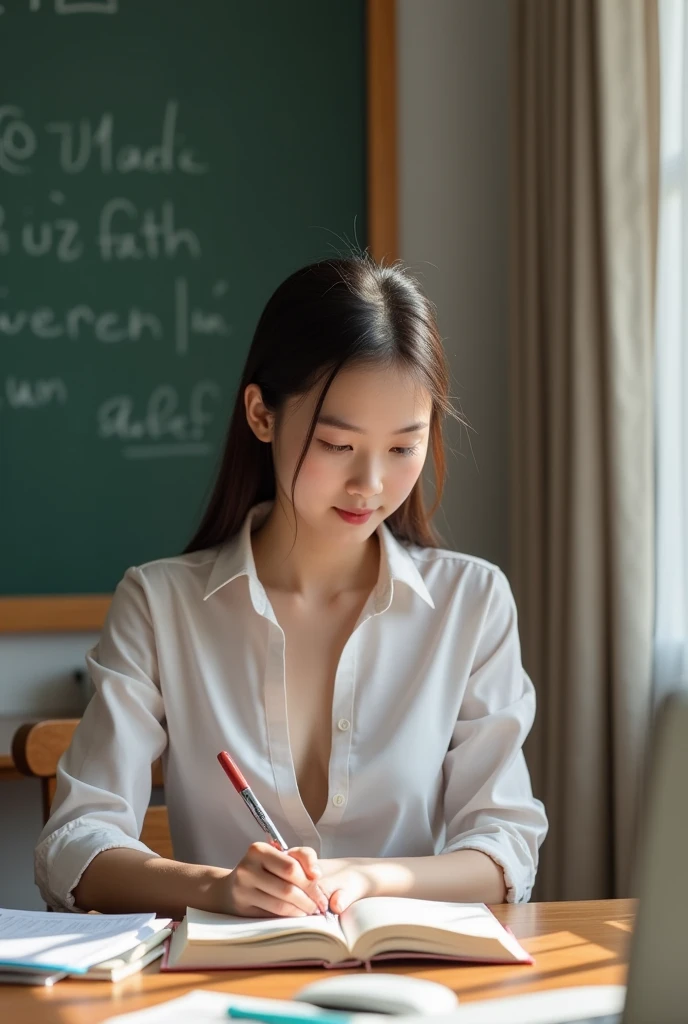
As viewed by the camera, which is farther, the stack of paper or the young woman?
the young woman

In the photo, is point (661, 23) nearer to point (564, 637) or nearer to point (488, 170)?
point (488, 170)

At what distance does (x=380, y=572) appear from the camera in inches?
63.6

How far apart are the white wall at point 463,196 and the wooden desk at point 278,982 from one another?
5.77ft

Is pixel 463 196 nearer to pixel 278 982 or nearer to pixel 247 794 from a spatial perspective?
pixel 247 794

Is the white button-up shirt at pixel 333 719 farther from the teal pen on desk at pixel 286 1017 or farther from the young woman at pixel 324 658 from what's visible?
the teal pen on desk at pixel 286 1017

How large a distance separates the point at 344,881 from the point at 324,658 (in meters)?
0.40

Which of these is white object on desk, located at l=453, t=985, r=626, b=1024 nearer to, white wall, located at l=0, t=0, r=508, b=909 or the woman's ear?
the woman's ear

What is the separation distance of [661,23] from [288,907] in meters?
1.71

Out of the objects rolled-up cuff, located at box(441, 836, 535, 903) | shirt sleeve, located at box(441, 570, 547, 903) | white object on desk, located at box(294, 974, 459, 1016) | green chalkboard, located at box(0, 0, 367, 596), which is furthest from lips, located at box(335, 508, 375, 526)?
green chalkboard, located at box(0, 0, 367, 596)

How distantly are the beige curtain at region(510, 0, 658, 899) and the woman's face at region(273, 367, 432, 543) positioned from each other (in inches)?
34.4

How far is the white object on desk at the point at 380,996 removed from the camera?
91 centimetres

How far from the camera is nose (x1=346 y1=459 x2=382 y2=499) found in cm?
142

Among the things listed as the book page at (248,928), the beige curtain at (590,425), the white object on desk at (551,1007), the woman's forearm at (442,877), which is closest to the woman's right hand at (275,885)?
the book page at (248,928)

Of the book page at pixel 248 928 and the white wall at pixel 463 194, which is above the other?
the white wall at pixel 463 194
